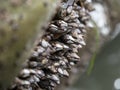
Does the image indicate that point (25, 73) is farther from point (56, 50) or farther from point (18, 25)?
point (18, 25)

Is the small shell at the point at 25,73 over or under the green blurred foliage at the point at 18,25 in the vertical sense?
over

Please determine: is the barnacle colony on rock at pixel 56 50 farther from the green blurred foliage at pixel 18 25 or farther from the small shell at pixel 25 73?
the green blurred foliage at pixel 18 25

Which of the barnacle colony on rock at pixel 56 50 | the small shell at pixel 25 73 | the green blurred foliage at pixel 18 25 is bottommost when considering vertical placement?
the green blurred foliage at pixel 18 25

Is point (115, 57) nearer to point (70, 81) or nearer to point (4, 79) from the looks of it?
point (70, 81)

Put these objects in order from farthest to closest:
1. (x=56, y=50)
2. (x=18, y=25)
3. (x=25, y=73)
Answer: (x=56, y=50)
(x=25, y=73)
(x=18, y=25)

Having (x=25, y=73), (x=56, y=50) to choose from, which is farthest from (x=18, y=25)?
(x=56, y=50)

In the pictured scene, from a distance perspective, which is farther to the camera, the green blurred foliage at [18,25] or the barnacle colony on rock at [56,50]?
the barnacle colony on rock at [56,50]

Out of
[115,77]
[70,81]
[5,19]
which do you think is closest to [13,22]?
[5,19]

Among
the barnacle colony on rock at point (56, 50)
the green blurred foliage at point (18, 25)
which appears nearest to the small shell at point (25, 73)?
the barnacle colony on rock at point (56, 50)

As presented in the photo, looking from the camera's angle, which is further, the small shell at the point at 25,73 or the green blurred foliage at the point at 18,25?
the small shell at the point at 25,73
